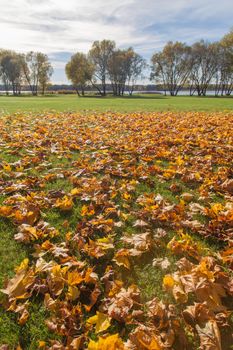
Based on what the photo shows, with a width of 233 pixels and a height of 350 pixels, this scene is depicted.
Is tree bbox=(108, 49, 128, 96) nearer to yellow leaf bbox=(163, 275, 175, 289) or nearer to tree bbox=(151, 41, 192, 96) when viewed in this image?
tree bbox=(151, 41, 192, 96)

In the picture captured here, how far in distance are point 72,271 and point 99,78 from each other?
271ft

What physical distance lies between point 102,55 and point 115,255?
269ft

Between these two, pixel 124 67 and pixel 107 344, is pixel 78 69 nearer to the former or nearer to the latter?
pixel 124 67

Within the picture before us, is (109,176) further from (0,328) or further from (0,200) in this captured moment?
(0,328)

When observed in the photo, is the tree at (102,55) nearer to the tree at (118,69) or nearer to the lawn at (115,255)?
the tree at (118,69)

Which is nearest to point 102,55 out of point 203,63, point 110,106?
point 203,63

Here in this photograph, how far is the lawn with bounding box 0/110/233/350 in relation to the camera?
6.36ft

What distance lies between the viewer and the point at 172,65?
81438mm

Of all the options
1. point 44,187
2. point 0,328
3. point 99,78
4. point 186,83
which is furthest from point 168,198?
point 186,83

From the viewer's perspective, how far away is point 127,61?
8256cm

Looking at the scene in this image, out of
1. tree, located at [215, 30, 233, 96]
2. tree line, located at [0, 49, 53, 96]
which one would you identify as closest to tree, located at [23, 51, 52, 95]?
tree line, located at [0, 49, 53, 96]

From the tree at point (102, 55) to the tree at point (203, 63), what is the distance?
22.7 meters

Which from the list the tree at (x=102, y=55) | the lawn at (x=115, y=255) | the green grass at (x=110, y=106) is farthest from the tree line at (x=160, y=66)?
the lawn at (x=115, y=255)

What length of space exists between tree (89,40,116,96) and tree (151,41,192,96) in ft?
45.5
